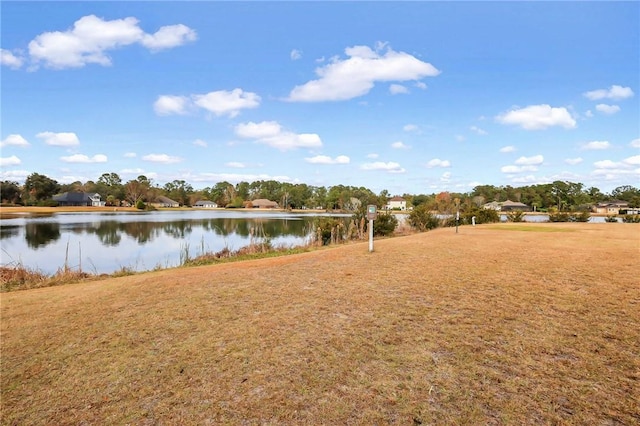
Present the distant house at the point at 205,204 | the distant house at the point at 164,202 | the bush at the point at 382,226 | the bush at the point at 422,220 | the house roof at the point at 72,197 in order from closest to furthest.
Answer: the bush at the point at 382,226, the bush at the point at 422,220, the house roof at the point at 72,197, the distant house at the point at 164,202, the distant house at the point at 205,204

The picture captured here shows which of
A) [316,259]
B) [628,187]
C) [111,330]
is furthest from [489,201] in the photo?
[111,330]

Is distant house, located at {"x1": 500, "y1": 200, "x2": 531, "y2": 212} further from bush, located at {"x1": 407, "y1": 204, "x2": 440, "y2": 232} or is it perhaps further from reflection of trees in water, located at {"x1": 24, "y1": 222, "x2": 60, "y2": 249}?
reflection of trees in water, located at {"x1": 24, "y1": 222, "x2": 60, "y2": 249}

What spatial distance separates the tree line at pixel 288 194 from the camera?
74.7 meters

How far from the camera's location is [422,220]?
26359mm

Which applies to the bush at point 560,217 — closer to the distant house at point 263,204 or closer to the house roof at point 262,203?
the distant house at point 263,204

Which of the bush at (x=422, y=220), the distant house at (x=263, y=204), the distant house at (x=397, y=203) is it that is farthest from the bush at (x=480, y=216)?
the distant house at (x=263, y=204)

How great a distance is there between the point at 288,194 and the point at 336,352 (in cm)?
10170

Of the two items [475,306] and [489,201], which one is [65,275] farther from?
[489,201]

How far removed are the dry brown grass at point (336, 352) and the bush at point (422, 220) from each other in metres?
18.8

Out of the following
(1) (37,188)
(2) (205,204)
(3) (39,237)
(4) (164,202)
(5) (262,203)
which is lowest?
(3) (39,237)

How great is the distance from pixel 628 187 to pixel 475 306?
128944 mm

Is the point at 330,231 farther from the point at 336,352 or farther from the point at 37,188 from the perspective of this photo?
the point at 37,188

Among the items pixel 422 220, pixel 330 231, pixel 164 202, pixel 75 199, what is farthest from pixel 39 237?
pixel 164 202

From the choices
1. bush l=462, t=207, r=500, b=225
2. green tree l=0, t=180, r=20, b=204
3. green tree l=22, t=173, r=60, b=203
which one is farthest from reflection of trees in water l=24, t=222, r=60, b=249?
green tree l=0, t=180, r=20, b=204
